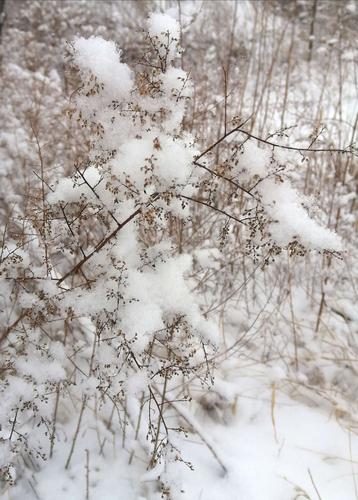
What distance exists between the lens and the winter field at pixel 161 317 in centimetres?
99

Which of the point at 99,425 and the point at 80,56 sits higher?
the point at 80,56

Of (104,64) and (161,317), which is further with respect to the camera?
(161,317)

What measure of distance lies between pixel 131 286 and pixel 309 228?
0.43m

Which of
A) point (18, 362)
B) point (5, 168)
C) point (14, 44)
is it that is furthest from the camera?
point (14, 44)

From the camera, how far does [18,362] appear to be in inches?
49.9

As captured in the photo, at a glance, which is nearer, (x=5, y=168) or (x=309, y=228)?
(x=309, y=228)

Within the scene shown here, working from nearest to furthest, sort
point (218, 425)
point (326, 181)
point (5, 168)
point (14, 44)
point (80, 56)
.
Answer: point (80, 56), point (218, 425), point (326, 181), point (5, 168), point (14, 44)

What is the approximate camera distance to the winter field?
0.99 m

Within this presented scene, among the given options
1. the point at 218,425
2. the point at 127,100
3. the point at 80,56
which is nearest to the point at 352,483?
→ the point at 218,425

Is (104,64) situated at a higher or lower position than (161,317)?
higher

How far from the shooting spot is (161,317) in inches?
43.5

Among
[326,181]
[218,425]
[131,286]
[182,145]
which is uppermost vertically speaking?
[326,181]

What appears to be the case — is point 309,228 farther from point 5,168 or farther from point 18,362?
point 5,168

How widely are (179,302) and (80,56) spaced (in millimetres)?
625
